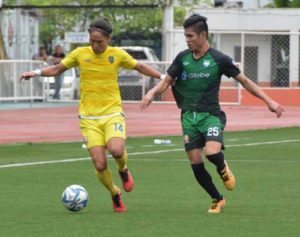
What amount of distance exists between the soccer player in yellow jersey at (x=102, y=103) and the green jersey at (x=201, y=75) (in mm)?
804

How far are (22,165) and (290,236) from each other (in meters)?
8.96

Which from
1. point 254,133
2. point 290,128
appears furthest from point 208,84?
point 290,128

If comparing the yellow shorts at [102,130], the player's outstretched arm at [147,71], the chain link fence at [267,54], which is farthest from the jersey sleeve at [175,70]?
the chain link fence at [267,54]

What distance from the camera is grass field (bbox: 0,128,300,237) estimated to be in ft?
36.9

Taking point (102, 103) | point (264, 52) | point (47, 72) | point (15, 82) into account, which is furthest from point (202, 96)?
point (264, 52)

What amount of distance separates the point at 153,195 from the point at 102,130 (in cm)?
178

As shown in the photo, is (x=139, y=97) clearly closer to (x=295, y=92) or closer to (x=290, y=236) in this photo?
(x=295, y=92)

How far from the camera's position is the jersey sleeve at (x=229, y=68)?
12.6 m

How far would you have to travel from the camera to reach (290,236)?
10664mm

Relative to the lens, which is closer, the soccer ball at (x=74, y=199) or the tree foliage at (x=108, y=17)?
the soccer ball at (x=74, y=199)

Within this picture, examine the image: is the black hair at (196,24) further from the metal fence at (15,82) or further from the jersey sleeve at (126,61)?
the metal fence at (15,82)

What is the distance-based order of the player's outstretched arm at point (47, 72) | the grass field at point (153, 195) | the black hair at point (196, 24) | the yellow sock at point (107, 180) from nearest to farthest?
the grass field at point (153, 195)
the black hair at point (196, 24)
the yellow sock at point (107, 180)
the player's outstretched arm at point (47, 72)

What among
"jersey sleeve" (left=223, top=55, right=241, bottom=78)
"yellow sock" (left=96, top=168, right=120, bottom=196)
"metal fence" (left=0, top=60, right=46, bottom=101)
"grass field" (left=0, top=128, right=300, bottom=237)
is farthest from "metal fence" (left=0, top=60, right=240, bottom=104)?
"jersey sleeve" (left=223, top=55, right=241, bottom=78)

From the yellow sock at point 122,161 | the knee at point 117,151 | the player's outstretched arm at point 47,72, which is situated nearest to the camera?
the knee at point 117,151
